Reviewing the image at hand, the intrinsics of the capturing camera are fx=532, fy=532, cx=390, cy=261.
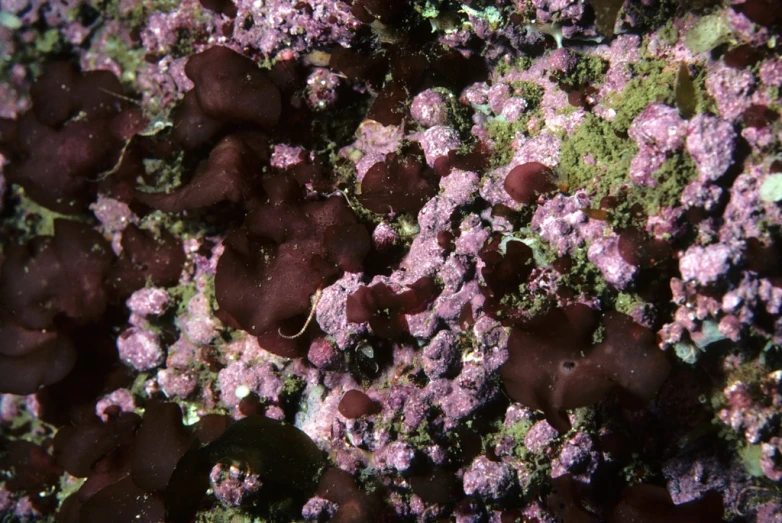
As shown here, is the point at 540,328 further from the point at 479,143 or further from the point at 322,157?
the point at 322,157

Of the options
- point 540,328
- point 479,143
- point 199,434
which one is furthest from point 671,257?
point 199,434

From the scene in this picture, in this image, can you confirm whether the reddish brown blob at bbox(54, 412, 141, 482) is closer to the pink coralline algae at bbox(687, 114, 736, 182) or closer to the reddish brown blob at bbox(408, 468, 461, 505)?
the reddish brown blob at bbox(408, 468, 461, 505)

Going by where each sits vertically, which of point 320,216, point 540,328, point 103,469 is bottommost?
point 103,469

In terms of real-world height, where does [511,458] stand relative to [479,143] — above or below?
below

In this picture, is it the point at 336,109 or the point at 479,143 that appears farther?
the point at 336,109

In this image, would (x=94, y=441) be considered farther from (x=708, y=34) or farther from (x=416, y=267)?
(x=708, y=34)

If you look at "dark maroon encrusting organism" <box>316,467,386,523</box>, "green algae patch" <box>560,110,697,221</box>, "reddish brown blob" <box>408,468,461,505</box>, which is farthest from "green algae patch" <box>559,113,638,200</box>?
"dark maroon encrusting organism" <box>316,467,386,523</box>

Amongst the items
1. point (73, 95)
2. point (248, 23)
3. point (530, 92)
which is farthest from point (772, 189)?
point (73, 95)
